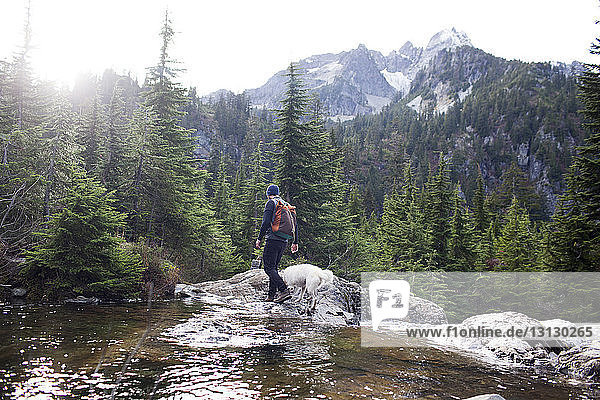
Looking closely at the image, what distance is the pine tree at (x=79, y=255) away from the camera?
10156 mm

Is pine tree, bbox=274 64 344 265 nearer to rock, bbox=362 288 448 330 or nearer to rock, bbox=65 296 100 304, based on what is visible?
rock, bbox=362 288 448 330

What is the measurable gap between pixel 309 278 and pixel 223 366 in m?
5.16

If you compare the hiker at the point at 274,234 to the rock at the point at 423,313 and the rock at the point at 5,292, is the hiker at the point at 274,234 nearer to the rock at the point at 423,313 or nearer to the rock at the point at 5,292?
the rock at the point at 423,313

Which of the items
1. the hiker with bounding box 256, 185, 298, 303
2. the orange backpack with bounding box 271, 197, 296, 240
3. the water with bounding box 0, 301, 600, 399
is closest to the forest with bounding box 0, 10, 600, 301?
the water with bounding box 0, 301, 600, 399

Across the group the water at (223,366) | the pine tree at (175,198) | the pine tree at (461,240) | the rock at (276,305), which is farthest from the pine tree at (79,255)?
the pine tree at (461,240)

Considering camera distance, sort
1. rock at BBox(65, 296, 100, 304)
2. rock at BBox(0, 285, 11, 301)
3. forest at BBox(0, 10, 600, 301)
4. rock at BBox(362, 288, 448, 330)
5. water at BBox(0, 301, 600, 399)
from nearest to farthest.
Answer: water at BBox(0, 301, 600, 399) → rock at BBox(0, 285, 11, 301) → rock at BBox(65, 296, 100, 304) → forest at BBox(0, 10, 600, 301) → rock at BBox(362, 288, 448, 330)

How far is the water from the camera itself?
4156mm

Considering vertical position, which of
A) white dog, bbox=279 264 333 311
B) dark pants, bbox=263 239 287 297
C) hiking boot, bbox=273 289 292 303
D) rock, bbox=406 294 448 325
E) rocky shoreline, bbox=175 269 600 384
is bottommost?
rock, bbox=406 294 448 325

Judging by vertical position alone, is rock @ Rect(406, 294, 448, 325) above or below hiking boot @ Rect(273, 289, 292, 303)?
below

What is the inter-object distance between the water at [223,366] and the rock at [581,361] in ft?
2.34

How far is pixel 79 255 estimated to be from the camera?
1046 centimetres

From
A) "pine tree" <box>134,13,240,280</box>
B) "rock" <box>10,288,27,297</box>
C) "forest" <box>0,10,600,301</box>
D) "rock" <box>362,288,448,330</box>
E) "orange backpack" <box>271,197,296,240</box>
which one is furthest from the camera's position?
"pine tree" <box>134,13,240,280</box>

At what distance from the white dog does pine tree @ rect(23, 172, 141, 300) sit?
15.9 ft

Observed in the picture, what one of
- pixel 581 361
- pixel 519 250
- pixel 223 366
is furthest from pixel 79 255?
pixel 519 250
